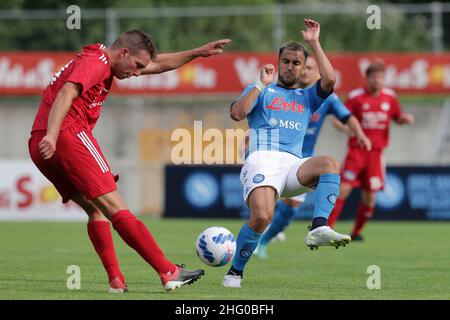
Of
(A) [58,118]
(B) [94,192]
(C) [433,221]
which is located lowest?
(C) [433,221]

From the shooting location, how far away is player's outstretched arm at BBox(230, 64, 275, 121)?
889cm

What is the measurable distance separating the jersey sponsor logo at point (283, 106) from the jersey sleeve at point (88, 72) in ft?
5.89

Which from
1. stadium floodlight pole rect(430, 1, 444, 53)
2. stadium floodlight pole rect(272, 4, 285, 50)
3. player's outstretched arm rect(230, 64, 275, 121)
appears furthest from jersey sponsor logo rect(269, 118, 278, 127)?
stadium floodlight pole rect(430, 1, 444, 53)

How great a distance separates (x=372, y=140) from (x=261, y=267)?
5.74 m

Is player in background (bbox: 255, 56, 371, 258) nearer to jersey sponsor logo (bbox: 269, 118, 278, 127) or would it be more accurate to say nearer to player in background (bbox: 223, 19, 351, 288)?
player in background (bbox: 223, 19, 351, 288)

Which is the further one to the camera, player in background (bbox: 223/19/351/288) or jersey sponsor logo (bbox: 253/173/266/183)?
jersey sponsor logo (bbox: 253/173/266/183)

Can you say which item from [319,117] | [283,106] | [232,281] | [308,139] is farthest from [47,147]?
[319,117]

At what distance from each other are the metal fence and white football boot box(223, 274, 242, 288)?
47.6ft

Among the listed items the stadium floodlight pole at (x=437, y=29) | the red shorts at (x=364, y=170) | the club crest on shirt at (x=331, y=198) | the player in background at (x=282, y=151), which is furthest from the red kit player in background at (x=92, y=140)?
the stadium floodlight pole at (x=437, y=29)
